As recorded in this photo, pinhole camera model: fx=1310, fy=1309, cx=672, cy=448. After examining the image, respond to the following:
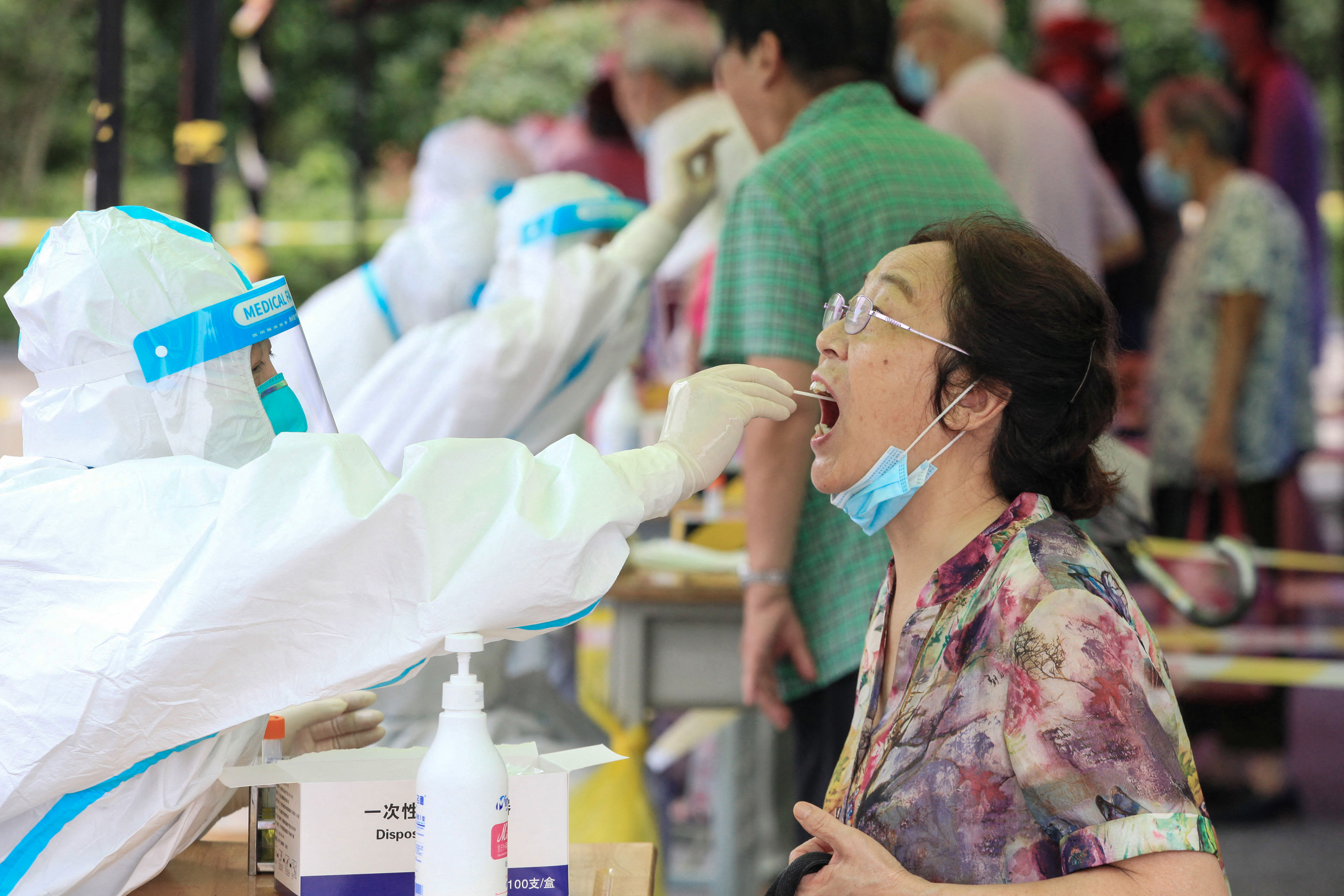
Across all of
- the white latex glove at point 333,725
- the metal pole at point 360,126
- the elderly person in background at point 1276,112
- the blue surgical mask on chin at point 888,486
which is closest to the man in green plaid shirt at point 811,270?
the blue surgical mask on chin at point 888,486

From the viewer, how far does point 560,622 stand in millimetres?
1412

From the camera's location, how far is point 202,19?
379 cm

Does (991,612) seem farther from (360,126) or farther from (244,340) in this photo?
(360,126)

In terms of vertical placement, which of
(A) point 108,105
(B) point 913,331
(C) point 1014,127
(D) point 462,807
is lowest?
(D) point 462,807

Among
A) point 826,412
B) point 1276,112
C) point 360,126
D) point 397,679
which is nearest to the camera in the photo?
point 397,679

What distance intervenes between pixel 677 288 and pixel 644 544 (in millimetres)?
1920

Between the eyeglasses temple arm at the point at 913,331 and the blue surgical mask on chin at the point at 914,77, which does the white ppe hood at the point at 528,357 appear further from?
the blue surgical mask on chin at the point at 914,77

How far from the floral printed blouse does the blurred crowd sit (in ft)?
1.62

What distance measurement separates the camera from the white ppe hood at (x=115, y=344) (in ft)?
4.80

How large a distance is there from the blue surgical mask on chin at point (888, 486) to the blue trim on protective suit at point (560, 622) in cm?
Result: 59

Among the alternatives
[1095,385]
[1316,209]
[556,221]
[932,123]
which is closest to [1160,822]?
[1095,385]

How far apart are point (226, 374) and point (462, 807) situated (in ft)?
1.97

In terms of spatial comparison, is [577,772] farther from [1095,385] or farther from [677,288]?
[677,288]

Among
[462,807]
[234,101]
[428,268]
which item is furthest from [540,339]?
[234,101]
